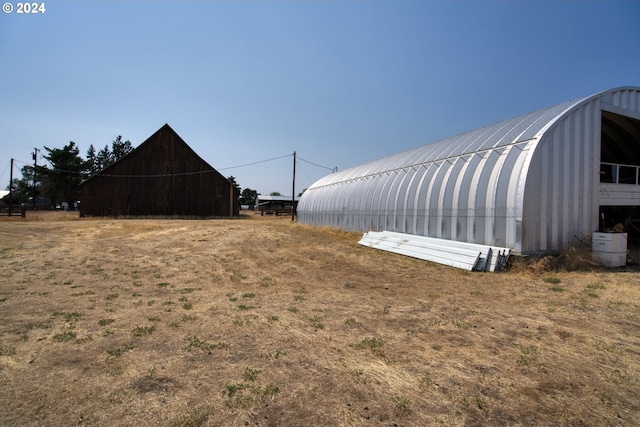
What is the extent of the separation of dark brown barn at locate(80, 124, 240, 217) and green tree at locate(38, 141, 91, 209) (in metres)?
44.4

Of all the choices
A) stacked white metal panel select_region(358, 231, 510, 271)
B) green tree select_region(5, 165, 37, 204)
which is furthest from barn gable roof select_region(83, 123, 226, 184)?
green tree select_region(5, 165, 37, 204)

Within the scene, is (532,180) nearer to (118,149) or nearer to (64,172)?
(64,172)

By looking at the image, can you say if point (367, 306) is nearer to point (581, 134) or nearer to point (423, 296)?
point (423, 296)

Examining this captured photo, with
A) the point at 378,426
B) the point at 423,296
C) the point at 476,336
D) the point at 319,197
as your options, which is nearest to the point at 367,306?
the point at 423,296

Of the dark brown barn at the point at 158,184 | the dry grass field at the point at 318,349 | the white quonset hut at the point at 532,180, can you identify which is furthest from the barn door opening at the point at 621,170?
the dark brown barn at the point at 158,184

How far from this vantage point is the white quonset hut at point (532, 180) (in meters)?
12.7

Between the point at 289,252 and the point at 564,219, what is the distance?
11.7 meters

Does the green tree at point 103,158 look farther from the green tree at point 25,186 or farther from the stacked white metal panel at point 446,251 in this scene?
the stacked white metal panel at point 446,251

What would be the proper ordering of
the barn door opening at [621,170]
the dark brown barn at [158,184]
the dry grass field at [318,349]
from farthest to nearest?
the dark brown barn at [158,184], the barn door opening at [621,170], the dry grass field at [318,349]

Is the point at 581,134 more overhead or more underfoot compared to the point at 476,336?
more overhead

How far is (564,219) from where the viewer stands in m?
13.3

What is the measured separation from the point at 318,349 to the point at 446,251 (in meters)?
10.1

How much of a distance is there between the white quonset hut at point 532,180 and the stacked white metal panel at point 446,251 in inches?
24.0

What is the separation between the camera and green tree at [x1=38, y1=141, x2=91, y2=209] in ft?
258
